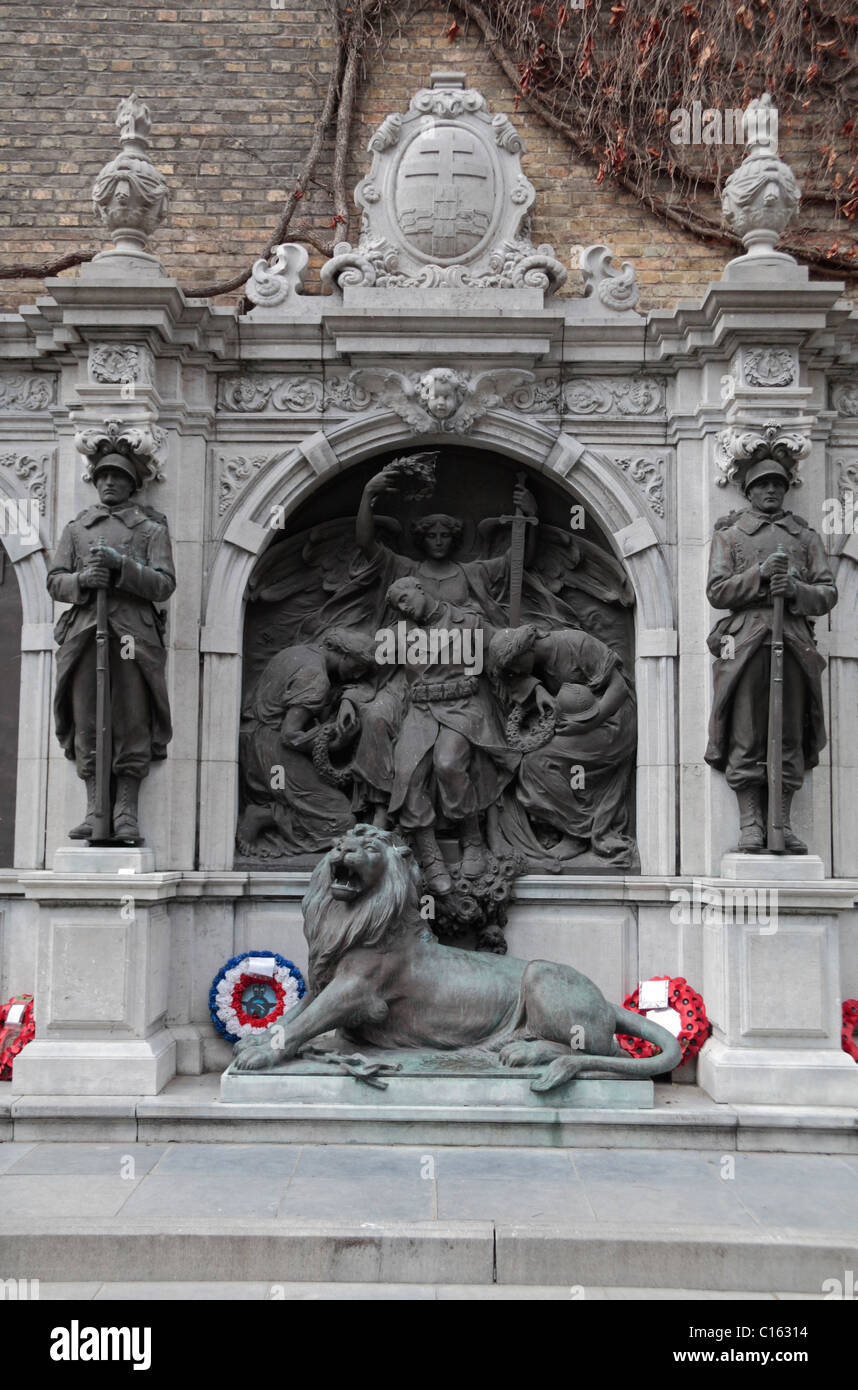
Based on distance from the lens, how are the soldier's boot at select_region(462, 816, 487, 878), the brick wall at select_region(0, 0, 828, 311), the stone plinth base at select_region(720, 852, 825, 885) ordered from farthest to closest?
the brick wall at select_region(0, 0, 828, 311) → the soldier's boot at select_region(462, 816, 487, 878) → the stone plinth base at select_region(720, 852, 825, 885)

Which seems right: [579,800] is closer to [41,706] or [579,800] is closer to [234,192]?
[41,706]

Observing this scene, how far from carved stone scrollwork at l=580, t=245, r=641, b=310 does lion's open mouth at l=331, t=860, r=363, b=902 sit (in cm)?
400

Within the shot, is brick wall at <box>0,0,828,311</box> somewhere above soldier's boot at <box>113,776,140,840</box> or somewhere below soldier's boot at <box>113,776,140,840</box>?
above

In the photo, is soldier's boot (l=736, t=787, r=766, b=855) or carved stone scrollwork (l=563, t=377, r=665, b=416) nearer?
soldier's boot (l=736, t=787, r=766, b=855)

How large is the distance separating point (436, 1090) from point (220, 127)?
334 inches

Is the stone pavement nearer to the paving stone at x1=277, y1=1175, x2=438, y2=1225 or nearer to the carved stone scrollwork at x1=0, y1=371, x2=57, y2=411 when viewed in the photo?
the paving stone at x1=277, y1=1175, x2=438, y2=1225

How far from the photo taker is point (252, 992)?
7504mm

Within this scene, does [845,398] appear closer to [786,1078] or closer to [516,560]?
[516,560]

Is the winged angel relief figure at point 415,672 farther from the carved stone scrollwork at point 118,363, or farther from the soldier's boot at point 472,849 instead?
the carved stone scrollwork at point 118,363

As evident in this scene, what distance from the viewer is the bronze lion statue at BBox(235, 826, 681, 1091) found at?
6.57 meters

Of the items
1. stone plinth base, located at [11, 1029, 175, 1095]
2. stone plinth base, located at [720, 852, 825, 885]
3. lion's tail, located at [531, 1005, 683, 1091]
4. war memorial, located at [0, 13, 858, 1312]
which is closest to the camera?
lion's tail, located at [531, 1005, 683, 1091]

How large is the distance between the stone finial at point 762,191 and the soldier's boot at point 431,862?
4114 millimetres

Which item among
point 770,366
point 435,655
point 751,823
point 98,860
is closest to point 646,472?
point 770,366

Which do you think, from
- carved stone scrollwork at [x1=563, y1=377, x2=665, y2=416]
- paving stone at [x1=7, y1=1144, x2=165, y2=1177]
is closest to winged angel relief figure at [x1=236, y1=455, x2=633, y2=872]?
carved stone scrollwork at [x1=563, y1=377, x2=665, y2=416]
